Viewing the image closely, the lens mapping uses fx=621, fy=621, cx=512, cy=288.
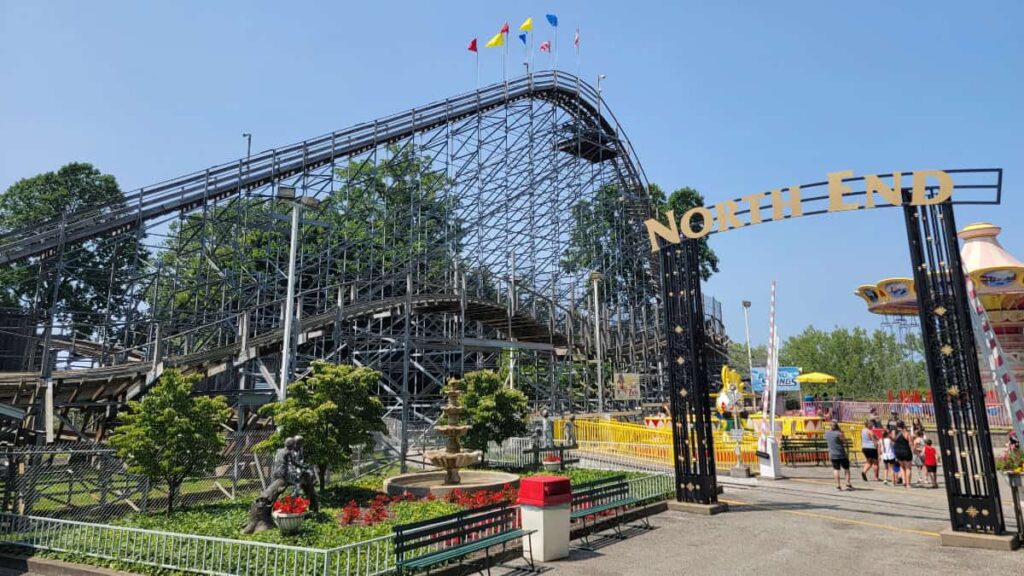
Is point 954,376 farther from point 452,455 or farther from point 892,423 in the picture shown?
point 892,423

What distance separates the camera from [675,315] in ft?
44.8

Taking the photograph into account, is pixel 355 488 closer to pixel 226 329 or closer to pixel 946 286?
pixel 946 286

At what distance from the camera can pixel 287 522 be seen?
9.43 m

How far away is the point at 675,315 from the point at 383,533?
7.57m

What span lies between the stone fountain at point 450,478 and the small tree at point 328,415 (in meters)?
1.41

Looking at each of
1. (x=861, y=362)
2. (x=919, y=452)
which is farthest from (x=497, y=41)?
(x=861, y=362)

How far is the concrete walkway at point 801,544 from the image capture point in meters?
8.58

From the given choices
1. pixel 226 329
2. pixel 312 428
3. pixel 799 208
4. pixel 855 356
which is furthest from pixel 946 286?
pixel 855 356

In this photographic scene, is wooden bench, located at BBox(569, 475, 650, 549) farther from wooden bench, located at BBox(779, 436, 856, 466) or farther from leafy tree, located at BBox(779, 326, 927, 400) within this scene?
leafy tree, located at BBox(779, 326, 927, 400)

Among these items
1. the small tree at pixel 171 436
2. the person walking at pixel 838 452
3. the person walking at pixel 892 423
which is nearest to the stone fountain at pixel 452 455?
the small tree at pixel 171 436

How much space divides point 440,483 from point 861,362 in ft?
234

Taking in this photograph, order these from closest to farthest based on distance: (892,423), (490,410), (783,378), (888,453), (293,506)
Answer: (293,506) → (888,453) → (490,410) → (892,423) → (783,378)

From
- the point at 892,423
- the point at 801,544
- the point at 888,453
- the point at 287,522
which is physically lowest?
the point at 801,544

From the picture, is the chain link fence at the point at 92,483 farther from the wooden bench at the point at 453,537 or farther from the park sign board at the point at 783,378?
the park sign board at the point at 783,378
